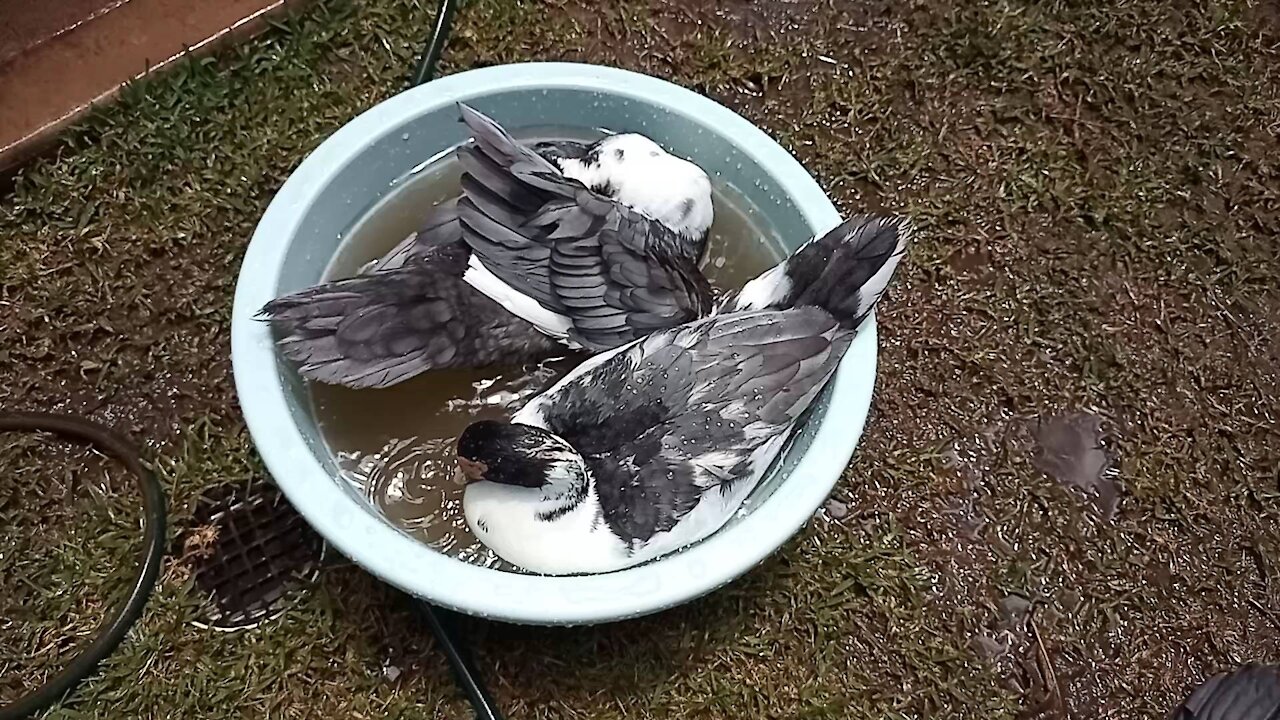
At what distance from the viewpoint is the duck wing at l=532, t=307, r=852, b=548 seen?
1129 mm

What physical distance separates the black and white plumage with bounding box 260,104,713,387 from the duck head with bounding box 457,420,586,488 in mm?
140

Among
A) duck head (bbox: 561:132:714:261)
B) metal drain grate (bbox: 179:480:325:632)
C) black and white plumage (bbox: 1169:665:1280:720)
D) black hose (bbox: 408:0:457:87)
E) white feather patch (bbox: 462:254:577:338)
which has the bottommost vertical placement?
black and white plumage (bbox: 1169:665:1280:720)

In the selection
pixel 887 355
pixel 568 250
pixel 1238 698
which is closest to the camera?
pixel 568 250

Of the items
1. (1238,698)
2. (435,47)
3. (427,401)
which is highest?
(435,47)

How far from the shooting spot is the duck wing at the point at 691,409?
113cm

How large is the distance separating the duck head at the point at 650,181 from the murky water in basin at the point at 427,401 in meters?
0.08

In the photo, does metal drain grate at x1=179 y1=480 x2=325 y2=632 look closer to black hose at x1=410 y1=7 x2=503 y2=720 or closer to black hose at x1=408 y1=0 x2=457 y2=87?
black hose at x1=410 y1=7 x2=503 y2=720

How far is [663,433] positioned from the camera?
1.14 meters

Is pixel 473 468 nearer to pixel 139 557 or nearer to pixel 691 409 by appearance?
pixel 691 409

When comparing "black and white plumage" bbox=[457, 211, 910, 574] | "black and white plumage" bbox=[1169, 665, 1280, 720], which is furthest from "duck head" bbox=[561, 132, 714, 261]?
"black and white plumage" bbox=[1169, 665, 1280, 720]

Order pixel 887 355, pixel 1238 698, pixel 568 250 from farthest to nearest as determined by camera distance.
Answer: pixel 887 355 < pixel 1238 698 < pixel 568 250

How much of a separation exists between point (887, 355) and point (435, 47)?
2.70ft

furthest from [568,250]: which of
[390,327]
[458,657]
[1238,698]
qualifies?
[1238,698]

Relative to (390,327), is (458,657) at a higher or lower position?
lower
